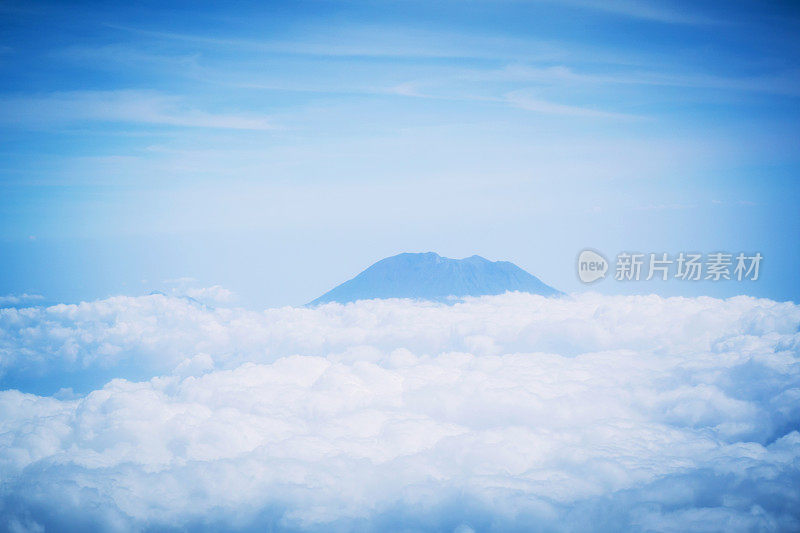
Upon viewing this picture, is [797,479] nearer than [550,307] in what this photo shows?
Yes

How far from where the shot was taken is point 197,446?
4144cm

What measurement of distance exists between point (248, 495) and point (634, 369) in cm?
4639

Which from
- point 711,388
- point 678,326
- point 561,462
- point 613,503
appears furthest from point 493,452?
point 678,326

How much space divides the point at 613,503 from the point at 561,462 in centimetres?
602

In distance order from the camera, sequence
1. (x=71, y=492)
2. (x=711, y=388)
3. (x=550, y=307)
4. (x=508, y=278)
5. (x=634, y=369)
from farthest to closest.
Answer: (x=508, y=278) → (x=550, y=307) → (x=634, y=369) → (x=711, y=388) → (x=71, y=492)

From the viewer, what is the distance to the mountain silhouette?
125 m

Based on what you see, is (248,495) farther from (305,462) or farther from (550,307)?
(550,307)

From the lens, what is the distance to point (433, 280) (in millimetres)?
128250

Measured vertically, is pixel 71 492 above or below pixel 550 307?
below

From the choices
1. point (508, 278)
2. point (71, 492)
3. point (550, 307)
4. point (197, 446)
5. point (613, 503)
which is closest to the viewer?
point (71, 492)

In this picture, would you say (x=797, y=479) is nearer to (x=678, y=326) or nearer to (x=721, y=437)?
(x=721, y=437)

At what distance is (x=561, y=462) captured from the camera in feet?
139

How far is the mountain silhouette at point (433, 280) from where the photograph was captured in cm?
12475

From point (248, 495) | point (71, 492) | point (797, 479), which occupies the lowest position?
point (248, 495)
